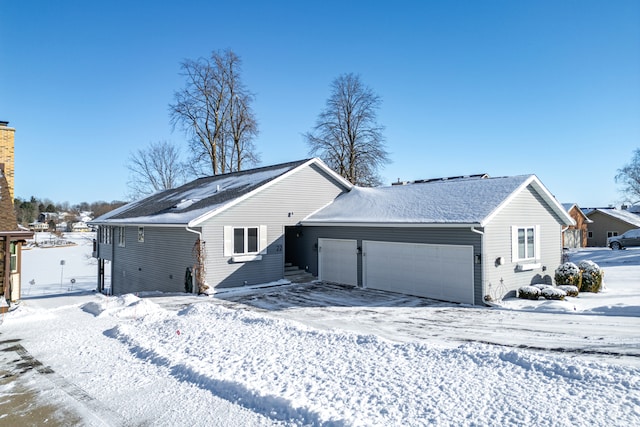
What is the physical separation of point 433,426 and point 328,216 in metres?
13.1

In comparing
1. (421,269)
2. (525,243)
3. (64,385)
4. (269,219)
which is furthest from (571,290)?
(64,385)

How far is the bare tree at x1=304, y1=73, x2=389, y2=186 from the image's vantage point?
33.8m

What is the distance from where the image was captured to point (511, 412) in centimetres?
473

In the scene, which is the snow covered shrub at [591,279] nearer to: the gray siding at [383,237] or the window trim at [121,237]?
the gray siding at [383,237]

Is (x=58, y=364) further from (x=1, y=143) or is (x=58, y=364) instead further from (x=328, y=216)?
(x=1, y=143)

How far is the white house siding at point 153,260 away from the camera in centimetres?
1580

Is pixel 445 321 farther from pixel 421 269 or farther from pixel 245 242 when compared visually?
pixel 245 242

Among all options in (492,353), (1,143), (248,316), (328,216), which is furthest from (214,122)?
(492,353)

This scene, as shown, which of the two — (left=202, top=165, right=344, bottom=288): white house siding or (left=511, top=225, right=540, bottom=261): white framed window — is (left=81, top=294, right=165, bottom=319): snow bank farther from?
(left=511, top=225, right=540, bottom=261): white framed window

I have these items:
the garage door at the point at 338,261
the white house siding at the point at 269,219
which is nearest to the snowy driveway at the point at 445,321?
the white house siding at the point at 269,219

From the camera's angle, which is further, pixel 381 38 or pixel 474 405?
pixel 381 38

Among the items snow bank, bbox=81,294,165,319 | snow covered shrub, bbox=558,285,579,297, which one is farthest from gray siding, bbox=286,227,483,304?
snow bank, bbox=81,294,165,319

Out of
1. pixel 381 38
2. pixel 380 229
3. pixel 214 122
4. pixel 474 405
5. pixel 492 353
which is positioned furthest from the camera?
pixel 214 122

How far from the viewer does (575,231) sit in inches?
1642
